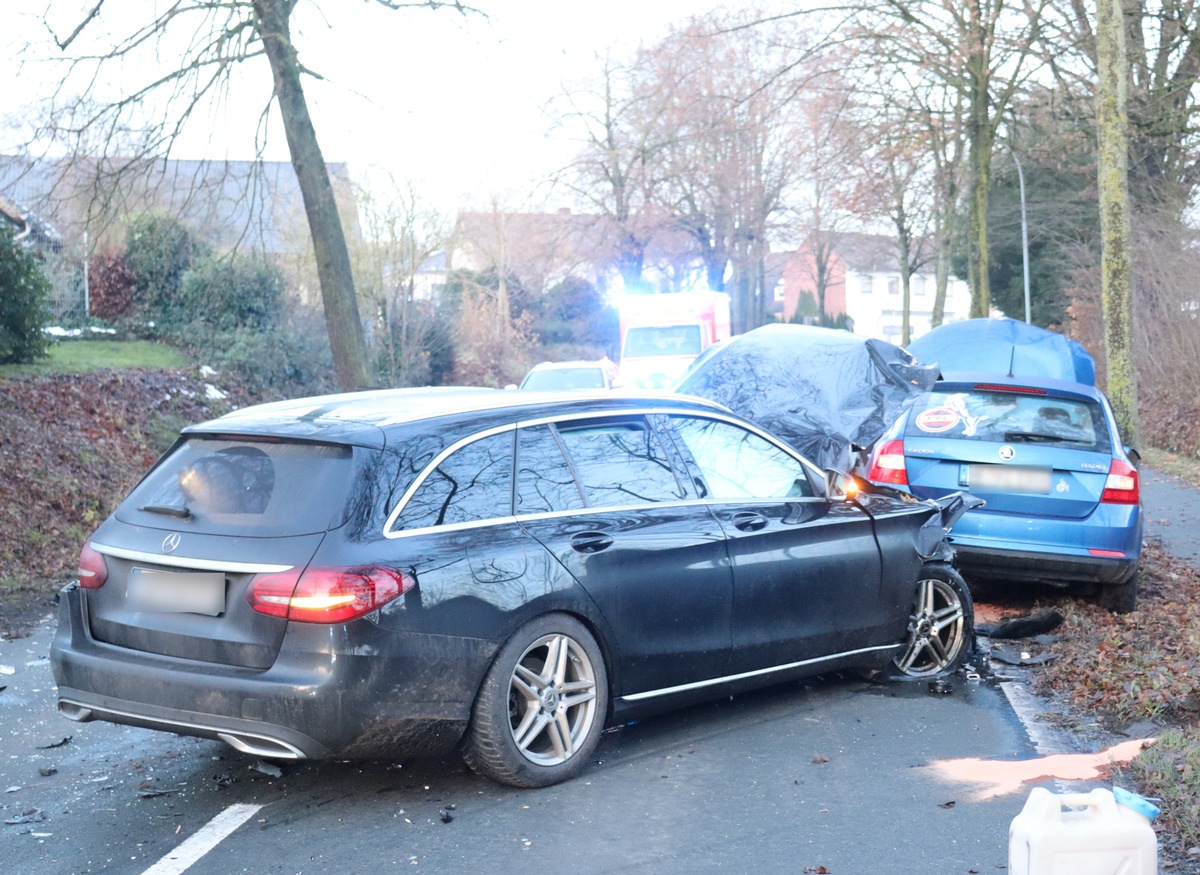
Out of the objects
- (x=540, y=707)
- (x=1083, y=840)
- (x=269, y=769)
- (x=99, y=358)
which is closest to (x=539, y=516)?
(x=540, y=707)

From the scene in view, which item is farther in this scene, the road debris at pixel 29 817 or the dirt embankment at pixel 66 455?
the dirt embankment at pixel 66 455

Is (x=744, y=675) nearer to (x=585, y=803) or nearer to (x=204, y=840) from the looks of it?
(x=585, y=803)

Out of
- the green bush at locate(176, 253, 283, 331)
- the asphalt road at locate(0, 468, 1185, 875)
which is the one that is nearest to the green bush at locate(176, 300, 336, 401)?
the green bush at locate(176, 253, 283, 331)

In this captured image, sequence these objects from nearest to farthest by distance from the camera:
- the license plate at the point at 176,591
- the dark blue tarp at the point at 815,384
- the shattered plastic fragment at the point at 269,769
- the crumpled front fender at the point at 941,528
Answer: the license plate at the point at 176,591
the shattered plastic fragment at the point at 269,769
the crumpled front fender at the point at 941,528
the dark blue tarp at the point at 815,384

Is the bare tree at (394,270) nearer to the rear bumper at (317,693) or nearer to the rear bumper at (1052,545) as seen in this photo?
the rear bumper at (1052,545)

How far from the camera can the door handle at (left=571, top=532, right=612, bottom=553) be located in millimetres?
5383

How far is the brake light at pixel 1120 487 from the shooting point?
27.2 feet

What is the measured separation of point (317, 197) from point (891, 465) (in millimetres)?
9742

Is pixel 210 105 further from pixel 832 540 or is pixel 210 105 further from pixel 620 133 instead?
pixel 620 133

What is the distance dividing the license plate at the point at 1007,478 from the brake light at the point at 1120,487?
375 millimetres

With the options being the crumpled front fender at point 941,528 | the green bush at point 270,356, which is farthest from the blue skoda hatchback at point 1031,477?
the green bush at point 270,356

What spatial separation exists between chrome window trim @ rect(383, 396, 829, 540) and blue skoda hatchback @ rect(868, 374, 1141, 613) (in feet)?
7.31

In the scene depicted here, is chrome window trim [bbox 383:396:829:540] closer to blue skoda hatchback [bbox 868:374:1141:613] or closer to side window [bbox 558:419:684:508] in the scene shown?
side window [bbox 558:419:684:508]

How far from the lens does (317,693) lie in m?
4.61
